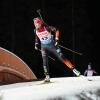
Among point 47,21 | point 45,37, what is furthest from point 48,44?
point 47,21

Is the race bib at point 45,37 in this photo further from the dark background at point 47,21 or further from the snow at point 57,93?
the dark background at point 47,21

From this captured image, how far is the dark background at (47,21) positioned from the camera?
60.4 ft

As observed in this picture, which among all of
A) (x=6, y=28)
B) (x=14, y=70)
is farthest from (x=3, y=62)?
(x=6, y=28)

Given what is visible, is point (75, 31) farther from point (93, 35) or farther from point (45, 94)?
point (45, 94)

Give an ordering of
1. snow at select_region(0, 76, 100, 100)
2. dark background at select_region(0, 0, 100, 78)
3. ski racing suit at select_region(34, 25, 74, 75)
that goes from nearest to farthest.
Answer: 1. snow at select_region(0, 76, 100, 100)
2. ski racing suit at select_region(34, 25, 74, 75)
3. dark background at select_region(0, 0, 100, 78)

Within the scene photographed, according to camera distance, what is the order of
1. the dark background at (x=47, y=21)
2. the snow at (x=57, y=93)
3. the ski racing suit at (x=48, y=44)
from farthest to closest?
the dark background at (x=47, y=21) < the ski racing suit at (x=48, y=44) < the snow at (x=57, y=93)

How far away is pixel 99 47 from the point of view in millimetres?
19391

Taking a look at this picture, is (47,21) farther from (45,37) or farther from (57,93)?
(57,93)

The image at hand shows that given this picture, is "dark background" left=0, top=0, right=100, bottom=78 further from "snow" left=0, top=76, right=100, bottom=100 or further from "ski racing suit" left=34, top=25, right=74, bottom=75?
"snow" left=0, top=76, right=100, bottom=100

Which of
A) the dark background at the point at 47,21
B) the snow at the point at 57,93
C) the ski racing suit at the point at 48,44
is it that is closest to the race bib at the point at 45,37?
the ski racing suit at the point at 48,44

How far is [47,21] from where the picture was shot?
18.3m

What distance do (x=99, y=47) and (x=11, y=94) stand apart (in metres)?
17.5

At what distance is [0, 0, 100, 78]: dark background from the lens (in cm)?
1841

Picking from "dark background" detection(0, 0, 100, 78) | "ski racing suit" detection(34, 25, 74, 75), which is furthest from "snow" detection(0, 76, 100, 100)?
"dark background" detection(0, 0, 100, 78)
